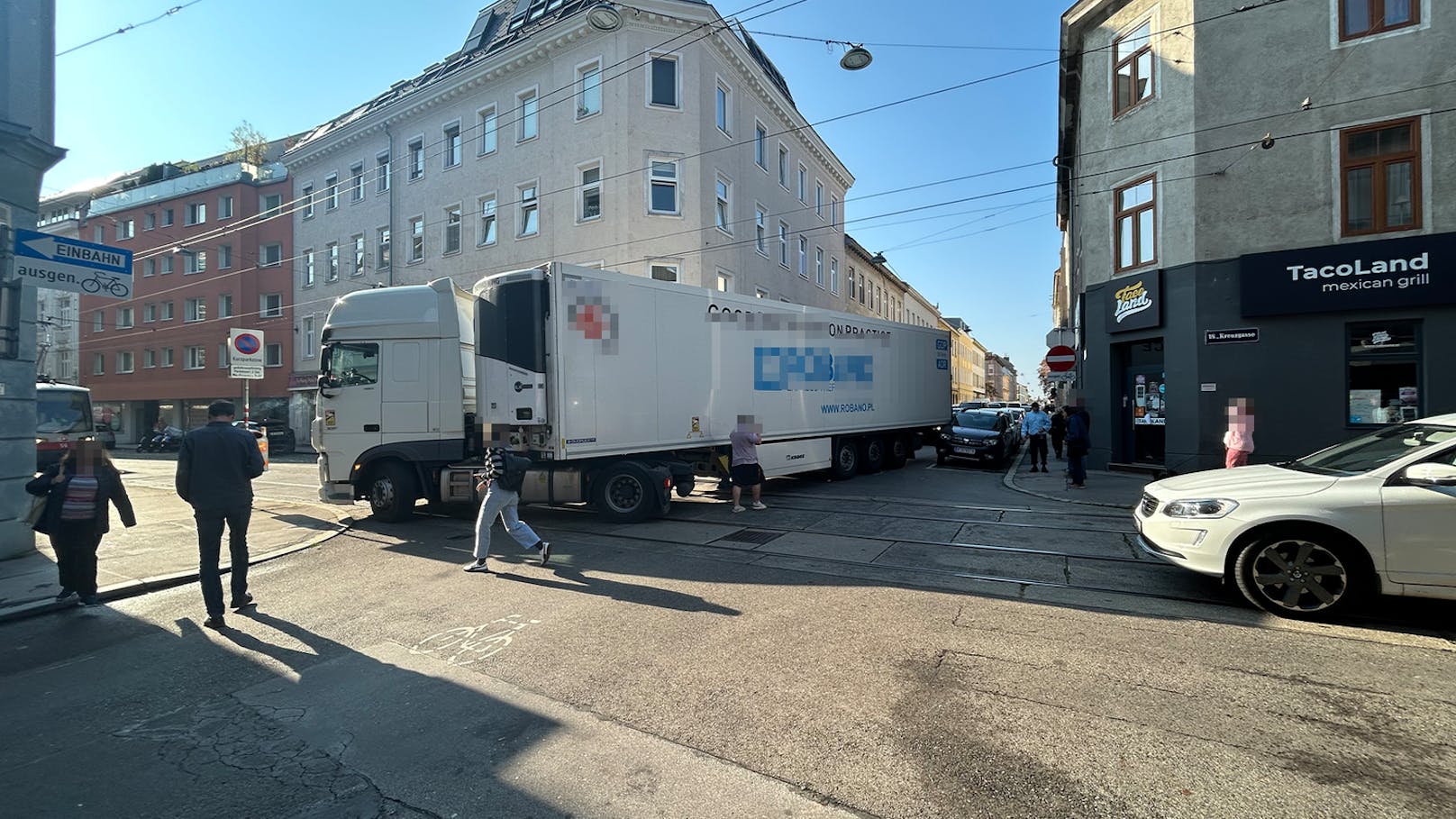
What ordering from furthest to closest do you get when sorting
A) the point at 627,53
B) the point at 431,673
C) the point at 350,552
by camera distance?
the point at 627,53 < the point at 350,552 < the point at 431,673

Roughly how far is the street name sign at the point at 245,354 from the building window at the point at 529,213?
33.4ft

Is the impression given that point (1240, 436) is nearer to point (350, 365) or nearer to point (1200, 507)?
point (1200, 507)

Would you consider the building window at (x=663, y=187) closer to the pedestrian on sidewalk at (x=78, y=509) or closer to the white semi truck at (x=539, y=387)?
the white semi truck at (x=539, y=387)

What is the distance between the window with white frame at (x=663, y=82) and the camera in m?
19.3

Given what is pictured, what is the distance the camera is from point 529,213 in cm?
2145

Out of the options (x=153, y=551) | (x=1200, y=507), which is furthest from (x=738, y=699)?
(x=153, y=551)

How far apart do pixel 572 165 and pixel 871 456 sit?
13215 millimetres

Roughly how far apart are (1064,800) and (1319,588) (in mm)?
3747

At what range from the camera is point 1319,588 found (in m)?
4.78

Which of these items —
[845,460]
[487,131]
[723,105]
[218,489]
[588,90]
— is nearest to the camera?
[218,489]

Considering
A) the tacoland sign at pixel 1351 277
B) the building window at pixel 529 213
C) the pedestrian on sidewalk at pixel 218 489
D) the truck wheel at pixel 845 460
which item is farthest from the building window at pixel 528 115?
the tacoland sign at pixel 1351 277

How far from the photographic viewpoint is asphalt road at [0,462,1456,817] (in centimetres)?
276

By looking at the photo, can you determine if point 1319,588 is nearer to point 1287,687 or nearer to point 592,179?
point 1287,687

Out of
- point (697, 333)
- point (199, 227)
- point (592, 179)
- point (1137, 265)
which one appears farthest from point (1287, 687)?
point (199, 227)
